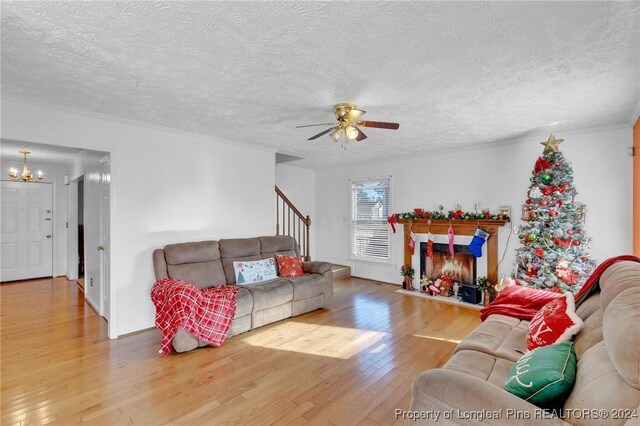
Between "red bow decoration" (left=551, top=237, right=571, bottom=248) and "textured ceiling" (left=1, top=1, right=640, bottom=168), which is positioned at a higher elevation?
"textured ceiling" (left=1, top=1, right=640, bottom=168)

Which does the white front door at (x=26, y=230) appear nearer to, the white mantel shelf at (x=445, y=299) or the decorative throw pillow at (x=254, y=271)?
the decorative throw pillow at (x=254, y=271)

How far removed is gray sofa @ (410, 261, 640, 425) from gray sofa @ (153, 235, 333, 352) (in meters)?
2.30

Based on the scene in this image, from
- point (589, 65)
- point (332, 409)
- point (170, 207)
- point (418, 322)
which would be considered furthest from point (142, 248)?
point (589, 65)

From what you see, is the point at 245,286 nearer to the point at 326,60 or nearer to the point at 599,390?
the point at 326,60

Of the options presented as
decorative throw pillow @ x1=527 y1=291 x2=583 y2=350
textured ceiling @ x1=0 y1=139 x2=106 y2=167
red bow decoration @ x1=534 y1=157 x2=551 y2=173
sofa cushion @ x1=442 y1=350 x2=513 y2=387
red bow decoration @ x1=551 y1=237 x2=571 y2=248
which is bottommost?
sofa cushion @ x1=442 y1=350 x2=513 y2=387

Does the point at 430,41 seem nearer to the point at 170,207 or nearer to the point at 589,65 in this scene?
the point at 589,65

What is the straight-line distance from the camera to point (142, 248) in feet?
12.0

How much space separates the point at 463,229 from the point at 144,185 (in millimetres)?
4648

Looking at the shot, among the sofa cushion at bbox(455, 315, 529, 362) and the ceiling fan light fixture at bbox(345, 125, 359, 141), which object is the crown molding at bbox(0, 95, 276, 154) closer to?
the ceiling fan light fixture at bbox(345, 125, 359, 141)

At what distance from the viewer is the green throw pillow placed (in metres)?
1.32

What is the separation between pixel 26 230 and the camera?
609 cm

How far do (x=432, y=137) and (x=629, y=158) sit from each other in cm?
224

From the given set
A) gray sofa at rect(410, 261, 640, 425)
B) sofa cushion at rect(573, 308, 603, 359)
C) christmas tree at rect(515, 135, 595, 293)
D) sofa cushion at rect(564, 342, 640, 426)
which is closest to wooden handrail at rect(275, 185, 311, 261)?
christmas tree at rect(515, 135, 595, 293)

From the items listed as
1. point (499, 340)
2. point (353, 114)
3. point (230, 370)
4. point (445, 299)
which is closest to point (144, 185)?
point (230, 370)
